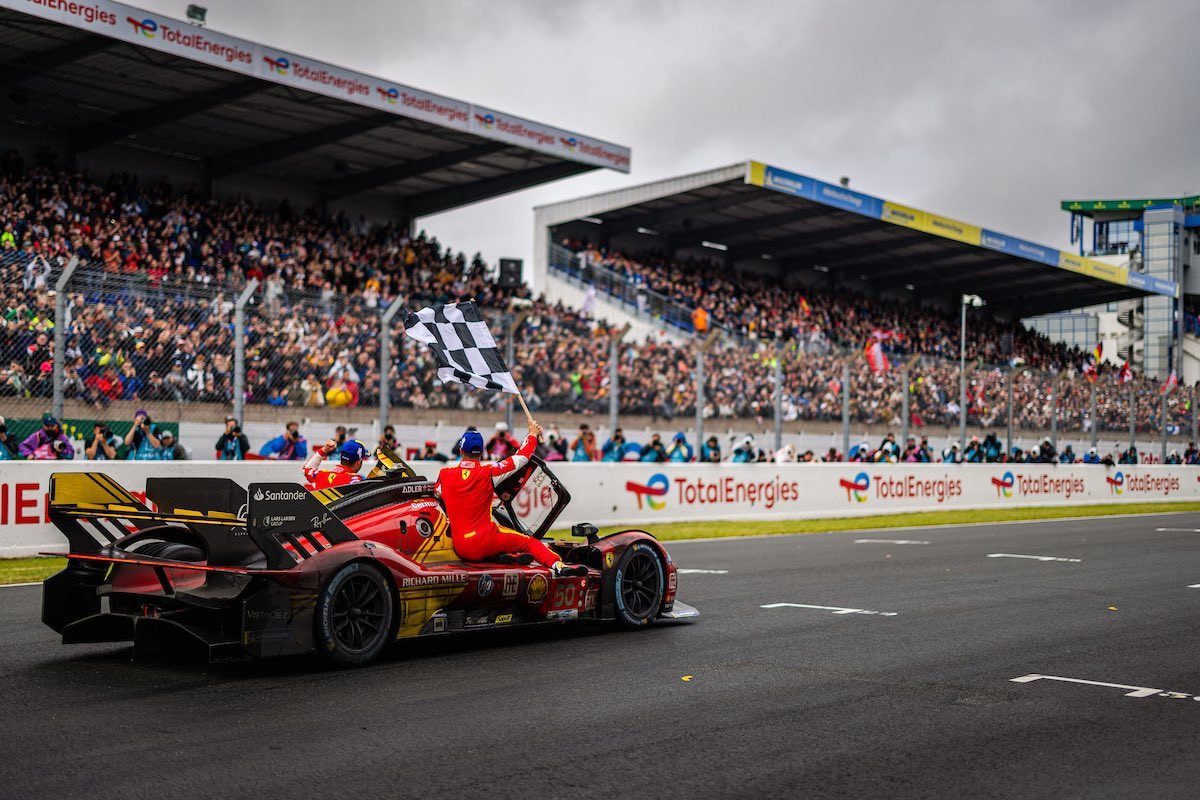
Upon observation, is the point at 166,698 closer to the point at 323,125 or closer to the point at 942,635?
the point at 942,635

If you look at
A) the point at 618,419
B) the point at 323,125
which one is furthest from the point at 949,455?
the point at 323,125

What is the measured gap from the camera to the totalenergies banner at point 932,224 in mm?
35094

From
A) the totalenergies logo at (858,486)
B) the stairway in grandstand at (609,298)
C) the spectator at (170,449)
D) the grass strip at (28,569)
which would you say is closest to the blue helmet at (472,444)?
the grass strip at (28,569)

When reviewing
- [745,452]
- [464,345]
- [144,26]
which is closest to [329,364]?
[745,452]

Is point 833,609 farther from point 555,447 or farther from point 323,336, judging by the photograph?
point 555,447

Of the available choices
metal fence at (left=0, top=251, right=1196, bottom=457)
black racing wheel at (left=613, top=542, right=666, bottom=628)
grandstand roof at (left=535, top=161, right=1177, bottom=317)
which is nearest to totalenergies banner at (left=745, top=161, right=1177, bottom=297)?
grandstand roof at (left=535, top=161, right=1177, bottom=317)

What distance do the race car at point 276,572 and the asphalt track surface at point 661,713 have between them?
238 millimetres

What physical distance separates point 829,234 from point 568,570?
115ft

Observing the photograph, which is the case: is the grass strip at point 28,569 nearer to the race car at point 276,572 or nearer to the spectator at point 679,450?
the race car at point 276,572

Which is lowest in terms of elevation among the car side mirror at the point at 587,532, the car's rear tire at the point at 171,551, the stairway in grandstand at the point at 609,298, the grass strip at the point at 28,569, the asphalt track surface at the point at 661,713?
the grass strip at the point at 28,569

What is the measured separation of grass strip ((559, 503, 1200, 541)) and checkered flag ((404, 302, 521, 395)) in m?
6.32

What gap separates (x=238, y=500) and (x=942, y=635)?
4733 millimetres

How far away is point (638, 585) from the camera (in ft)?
27.6

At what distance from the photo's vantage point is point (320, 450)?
31.6 feet
